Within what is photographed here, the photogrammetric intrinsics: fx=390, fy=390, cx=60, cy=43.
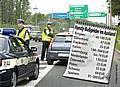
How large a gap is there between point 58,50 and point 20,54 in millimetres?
7019

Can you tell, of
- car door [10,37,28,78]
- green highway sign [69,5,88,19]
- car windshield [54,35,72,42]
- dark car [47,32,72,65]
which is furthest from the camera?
green highway sign [69,5,88,19]

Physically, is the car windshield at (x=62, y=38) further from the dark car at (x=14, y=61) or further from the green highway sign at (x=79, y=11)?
the green highway sign at (x=79, y=11)

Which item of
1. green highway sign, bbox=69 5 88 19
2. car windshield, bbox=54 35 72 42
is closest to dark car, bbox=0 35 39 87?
car windshield, bbox=54 35 72 42

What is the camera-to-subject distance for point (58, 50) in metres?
17.1

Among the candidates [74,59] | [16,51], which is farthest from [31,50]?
[74,59]

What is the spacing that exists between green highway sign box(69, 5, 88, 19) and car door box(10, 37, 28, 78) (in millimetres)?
34931

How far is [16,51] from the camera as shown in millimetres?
9914

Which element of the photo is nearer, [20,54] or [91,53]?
[91,53]

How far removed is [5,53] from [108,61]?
2694mm

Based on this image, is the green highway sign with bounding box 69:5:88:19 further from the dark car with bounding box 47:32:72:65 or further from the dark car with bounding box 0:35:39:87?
the dark car with bounding box 0:35:39:87

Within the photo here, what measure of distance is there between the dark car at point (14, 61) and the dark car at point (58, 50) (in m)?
5.19

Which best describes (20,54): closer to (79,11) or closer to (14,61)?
(14,61)

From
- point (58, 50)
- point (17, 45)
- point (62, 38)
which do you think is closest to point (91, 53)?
point (17, 45)

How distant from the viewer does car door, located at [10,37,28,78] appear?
9.79 meters
